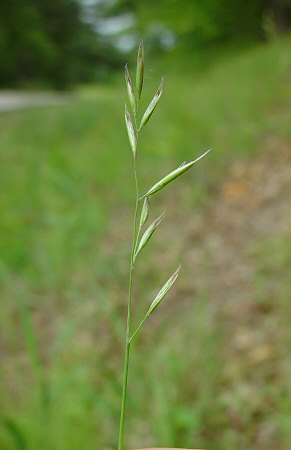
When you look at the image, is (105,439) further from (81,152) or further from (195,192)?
(81,152)

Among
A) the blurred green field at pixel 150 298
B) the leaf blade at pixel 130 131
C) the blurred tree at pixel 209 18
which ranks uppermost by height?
the leaf blade at pixel 130 131

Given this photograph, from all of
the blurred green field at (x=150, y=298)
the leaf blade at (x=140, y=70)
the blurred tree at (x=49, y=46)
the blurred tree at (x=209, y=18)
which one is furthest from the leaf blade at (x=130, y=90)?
the blurred tree at (x=49, y=46)

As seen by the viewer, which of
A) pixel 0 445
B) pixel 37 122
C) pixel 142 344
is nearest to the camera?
pixel 0 445

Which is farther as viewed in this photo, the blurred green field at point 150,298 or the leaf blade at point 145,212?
the blurred green field at point 150,298

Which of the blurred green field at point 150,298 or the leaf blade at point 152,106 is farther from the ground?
the leaf blade at point 152,106

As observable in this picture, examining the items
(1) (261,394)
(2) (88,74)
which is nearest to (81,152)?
(1) (261,394)

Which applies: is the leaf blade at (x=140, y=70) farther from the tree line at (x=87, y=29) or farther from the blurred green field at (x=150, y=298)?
the tree line at (x=87, y=29)

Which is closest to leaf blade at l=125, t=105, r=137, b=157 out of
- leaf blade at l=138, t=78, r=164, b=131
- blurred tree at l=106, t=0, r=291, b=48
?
leaf blade at l=138, t=78, r=164, b=131

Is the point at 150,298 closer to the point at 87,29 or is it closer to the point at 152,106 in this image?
the point at 152,106

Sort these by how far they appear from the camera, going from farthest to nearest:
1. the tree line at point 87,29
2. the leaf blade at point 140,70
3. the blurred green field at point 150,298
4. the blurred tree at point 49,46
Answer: the blurred tree at point 49,46 → the tree line at point 87,29 → the blurred green field at point 150,298 → the leaf blade at point 140,70
